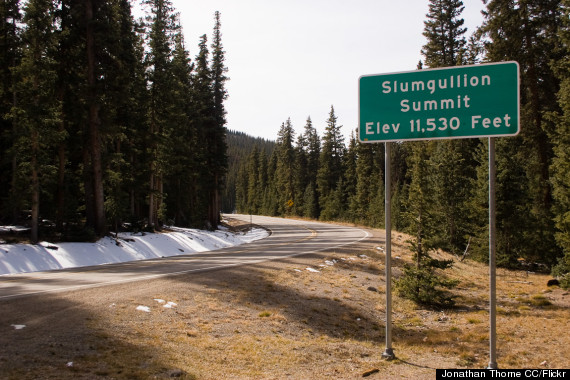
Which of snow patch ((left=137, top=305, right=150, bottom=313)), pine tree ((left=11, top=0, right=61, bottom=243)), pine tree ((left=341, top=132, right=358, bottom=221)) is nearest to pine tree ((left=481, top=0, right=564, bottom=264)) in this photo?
snow patch ((left=137, top=305, right=150, bottom=313))

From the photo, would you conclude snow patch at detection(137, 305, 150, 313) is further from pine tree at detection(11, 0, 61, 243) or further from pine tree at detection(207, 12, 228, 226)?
pine tree at detection(207, 12, 228, 226)

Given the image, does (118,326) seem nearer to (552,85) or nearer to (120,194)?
(120,194)

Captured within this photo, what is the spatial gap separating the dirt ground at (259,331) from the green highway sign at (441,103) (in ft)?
12.0

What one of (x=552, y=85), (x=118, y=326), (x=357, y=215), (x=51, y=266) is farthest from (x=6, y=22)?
(x=357, y=215)

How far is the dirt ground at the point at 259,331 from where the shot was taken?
228 inches

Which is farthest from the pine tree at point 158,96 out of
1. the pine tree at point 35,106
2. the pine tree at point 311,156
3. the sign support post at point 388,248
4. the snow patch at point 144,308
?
the pine tree at point 311,156

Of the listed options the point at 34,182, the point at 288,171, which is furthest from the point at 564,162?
the point at 288,171

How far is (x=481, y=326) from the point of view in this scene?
11.9m

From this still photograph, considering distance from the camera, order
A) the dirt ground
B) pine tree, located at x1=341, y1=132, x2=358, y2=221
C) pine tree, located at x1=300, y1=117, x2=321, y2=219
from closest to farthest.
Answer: the dirt ground, pine tree, located at x1=341, y1=132, x2=358, y2=221, pine tree, located at x1=300, y1=117, x2=321, y2=219

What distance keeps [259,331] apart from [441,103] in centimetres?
564

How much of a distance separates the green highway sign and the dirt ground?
12.0 ft

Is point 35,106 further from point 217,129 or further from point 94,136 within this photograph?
point 217,129

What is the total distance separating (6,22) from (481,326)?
29.2 metres

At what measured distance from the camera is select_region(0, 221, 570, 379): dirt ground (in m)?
5.78
